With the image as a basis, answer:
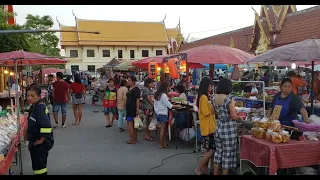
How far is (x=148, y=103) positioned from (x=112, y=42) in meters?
35.5

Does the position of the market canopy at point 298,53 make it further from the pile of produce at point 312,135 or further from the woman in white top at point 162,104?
the woman in white top at point 162,104

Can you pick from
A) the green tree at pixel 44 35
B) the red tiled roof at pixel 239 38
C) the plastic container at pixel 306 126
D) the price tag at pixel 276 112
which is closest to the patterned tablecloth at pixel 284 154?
the plastic container at pixel 306 126

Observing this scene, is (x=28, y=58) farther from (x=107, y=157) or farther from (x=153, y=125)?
(x=153, y=125)

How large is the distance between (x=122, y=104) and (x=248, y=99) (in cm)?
351

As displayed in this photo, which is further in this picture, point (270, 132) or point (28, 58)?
point (28, 58)

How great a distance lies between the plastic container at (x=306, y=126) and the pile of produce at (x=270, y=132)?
1.98 feet

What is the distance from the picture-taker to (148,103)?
26.0ft

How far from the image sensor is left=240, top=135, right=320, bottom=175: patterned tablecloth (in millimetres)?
3930

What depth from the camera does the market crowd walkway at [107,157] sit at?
5458mm

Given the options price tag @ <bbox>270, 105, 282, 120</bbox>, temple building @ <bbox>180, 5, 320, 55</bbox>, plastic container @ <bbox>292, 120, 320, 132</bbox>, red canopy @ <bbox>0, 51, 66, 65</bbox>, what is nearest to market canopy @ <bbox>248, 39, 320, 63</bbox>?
price tag @ <bbox>270, 105, 282, 120</bbox>

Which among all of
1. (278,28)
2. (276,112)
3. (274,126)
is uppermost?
(278,28)

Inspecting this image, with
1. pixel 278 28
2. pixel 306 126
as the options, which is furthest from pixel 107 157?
pixel 278 28

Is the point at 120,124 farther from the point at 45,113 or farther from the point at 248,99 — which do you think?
the point at 45,113

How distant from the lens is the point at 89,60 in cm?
4262
